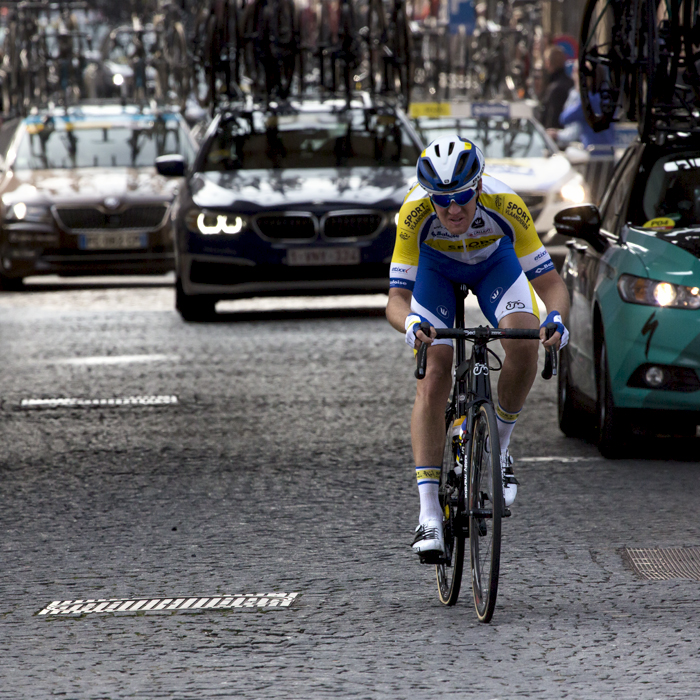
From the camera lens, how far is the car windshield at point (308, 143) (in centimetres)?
1592

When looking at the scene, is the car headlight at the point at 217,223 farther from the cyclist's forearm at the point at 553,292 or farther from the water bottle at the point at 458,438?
the water bottle at the point at 458,438

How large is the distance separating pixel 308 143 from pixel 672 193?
Result: 24.1 feet

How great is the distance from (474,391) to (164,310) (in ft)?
36.6

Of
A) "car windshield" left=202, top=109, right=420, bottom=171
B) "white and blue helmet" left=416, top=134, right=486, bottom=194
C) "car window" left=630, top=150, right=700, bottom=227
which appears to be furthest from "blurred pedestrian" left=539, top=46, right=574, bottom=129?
"white and blue helmet" left=416, top=134, right=486, bottom=194

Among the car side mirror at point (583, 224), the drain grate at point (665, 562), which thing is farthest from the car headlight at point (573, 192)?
the drain grate at point (665, 562)

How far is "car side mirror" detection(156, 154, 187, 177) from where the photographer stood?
1593 cm

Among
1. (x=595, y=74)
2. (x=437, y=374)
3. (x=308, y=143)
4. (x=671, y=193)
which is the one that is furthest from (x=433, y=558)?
(x=308, y=143)

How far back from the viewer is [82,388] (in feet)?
38.6

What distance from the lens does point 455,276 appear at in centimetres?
641

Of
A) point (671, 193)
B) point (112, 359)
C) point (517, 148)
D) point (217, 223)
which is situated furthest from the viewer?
point (517, 148)

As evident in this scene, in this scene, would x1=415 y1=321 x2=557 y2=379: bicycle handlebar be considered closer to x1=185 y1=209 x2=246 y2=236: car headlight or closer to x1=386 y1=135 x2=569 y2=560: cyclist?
x1=386 y1=135 x2=569 y2=560: cyclist

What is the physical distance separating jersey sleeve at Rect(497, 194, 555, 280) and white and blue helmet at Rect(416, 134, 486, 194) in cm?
41

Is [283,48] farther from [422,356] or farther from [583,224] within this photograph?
[422,356]

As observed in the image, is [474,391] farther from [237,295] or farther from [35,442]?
[237,295]
